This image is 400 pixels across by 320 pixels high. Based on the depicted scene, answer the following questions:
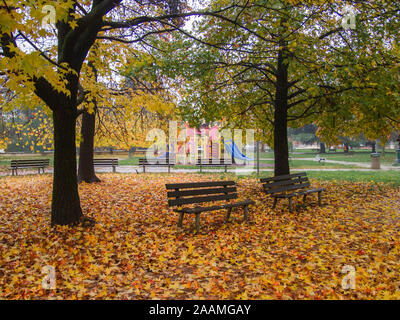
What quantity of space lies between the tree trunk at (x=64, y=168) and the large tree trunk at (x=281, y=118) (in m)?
6.27

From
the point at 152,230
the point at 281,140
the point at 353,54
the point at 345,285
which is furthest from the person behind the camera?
the point at 281,140

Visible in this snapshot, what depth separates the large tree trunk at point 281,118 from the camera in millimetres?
9516

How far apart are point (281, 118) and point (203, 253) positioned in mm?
6161

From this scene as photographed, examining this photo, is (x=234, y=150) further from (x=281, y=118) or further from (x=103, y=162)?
(x=281, y=118)

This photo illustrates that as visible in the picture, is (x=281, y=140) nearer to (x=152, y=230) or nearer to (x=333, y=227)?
(x=333, y=227)

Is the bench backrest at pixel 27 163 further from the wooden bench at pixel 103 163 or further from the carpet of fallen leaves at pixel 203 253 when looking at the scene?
the carpet of fallen leaves at pixel 203 253

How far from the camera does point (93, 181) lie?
1169 centimetres

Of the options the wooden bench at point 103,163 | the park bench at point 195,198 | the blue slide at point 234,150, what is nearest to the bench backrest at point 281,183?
the park bench at point 195,198

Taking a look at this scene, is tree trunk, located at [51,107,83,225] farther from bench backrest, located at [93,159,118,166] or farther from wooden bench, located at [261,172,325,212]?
bench backrest, located at [93,159,118,166]

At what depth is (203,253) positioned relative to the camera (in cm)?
485

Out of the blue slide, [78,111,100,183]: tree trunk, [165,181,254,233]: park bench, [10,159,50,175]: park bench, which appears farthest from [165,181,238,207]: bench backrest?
the blue slide
